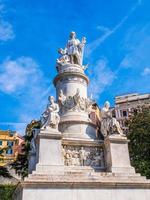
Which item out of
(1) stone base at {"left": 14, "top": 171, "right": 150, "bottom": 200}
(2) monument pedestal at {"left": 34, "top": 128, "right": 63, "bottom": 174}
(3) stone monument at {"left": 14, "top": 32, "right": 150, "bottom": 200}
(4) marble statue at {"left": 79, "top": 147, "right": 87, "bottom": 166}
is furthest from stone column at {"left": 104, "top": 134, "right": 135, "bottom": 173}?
(2) monument pedestal at {"left": 34, "top": 128, "right": 63, "bottom": 174}

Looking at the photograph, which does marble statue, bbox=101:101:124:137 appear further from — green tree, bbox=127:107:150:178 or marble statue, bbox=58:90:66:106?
green tree, bbox=127:107:150:178

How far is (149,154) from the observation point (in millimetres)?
23438

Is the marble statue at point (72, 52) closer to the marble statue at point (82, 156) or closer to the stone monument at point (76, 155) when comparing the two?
the stone monument at point (76, 155)

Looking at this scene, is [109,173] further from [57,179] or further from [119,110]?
[119,110]

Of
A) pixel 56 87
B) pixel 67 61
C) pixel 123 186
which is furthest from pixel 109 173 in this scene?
pixel 67 61

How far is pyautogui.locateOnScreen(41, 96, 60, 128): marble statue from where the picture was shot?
36.8 feet

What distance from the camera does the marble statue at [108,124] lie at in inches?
469

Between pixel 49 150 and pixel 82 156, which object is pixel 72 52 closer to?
pixel 82 156

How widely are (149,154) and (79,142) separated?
545 inches

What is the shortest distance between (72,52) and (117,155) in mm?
6634

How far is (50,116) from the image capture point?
11352 millimetres

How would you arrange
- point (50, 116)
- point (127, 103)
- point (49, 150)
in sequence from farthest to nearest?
point (127, 103) → point (50, 116) → point (49, 150)

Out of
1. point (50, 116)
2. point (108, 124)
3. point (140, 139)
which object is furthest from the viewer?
point (140, 139)

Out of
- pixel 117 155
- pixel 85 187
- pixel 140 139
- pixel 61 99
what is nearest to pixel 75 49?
pixel 61 99
